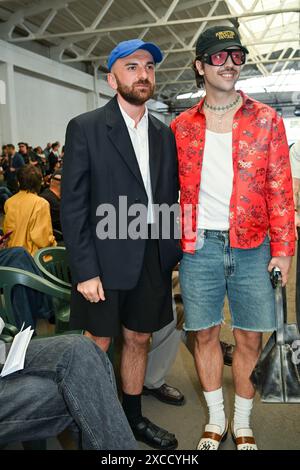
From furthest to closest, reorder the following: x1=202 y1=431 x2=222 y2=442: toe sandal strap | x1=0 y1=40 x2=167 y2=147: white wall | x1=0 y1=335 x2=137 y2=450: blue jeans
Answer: x1=0 y1=40 x2=167 y2=147: white wall < x1=202 y1=431 x2=222 y2=442: toe sandal strap < x1=0 y1=335 x2=137 y2=450: blue jeans

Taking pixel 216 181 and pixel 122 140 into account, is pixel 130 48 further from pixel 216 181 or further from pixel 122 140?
pixel 216 181

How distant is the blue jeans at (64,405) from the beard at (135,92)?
39.7 inches

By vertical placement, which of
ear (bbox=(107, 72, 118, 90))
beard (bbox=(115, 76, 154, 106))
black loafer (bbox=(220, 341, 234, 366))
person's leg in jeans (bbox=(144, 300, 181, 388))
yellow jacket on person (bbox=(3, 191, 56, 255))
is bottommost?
black loafer (bbox=(220, 341, 234, 366))

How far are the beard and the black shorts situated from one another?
58 centimetres

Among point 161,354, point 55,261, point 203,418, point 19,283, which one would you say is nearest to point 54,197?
point 55,261

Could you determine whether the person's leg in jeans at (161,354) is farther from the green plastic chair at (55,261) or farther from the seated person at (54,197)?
the seated person at (54,197)

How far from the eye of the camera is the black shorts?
177 cm

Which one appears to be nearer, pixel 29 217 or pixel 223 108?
pixel 223 108

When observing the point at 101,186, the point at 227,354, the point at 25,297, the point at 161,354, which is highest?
the point at 101,186

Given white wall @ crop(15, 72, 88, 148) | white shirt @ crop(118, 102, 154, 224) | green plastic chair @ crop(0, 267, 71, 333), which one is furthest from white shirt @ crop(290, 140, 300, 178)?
white wall @ crop(15, 72, 88, 148)

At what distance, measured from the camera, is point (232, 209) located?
171 cm

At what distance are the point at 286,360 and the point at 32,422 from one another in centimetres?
93

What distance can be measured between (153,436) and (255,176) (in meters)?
1.21

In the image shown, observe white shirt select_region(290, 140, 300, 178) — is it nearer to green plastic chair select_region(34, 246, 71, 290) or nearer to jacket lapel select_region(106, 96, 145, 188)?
jacket lapel select_region(106, 96, 145, 188)
